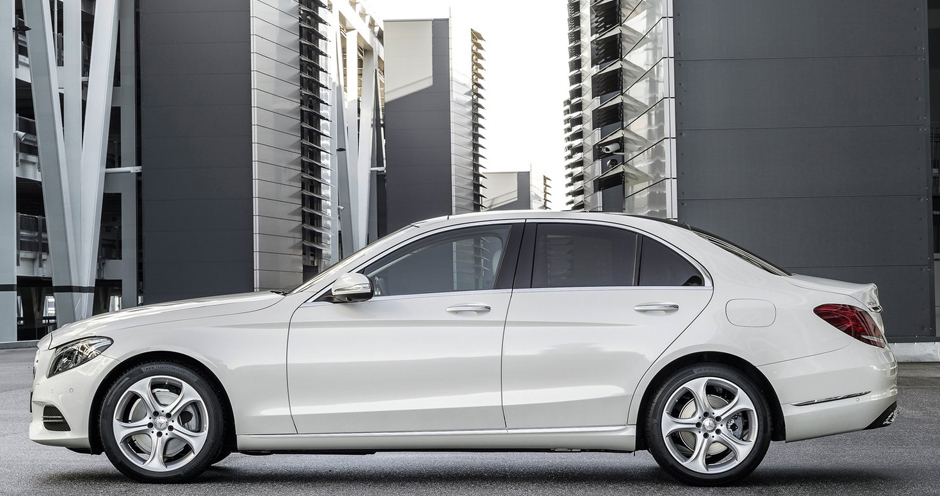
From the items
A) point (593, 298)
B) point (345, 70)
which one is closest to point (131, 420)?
point (593, 298)

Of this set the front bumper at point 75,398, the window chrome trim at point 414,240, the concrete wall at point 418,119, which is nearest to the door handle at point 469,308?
the window chrome trim at point 414,240

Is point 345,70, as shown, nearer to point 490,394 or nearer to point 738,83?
point 738,83

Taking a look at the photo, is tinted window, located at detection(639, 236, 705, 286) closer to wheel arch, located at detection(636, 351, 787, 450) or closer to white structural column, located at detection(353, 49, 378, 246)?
wheel arch, located at detection(636, 351, 787, 450)

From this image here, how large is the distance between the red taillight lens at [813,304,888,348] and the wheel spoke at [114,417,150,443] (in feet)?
12.1

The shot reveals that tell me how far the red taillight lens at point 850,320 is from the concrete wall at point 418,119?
66888 mm

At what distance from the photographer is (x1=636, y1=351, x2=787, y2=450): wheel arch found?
5.85 m

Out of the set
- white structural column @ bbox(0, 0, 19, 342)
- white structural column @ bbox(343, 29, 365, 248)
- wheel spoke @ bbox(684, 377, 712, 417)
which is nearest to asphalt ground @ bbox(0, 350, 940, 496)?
wheel spoke @ bbox(684, 377, 712, 417)

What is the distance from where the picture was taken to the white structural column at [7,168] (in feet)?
101

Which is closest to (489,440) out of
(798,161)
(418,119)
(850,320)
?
(850,320)

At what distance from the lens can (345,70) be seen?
251 ft

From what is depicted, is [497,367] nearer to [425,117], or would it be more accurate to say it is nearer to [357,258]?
[357,258]

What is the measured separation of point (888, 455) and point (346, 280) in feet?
12.5

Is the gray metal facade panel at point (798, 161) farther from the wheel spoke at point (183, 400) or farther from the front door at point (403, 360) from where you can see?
the wheel spoke at point (183, 400)

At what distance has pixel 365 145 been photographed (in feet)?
255
